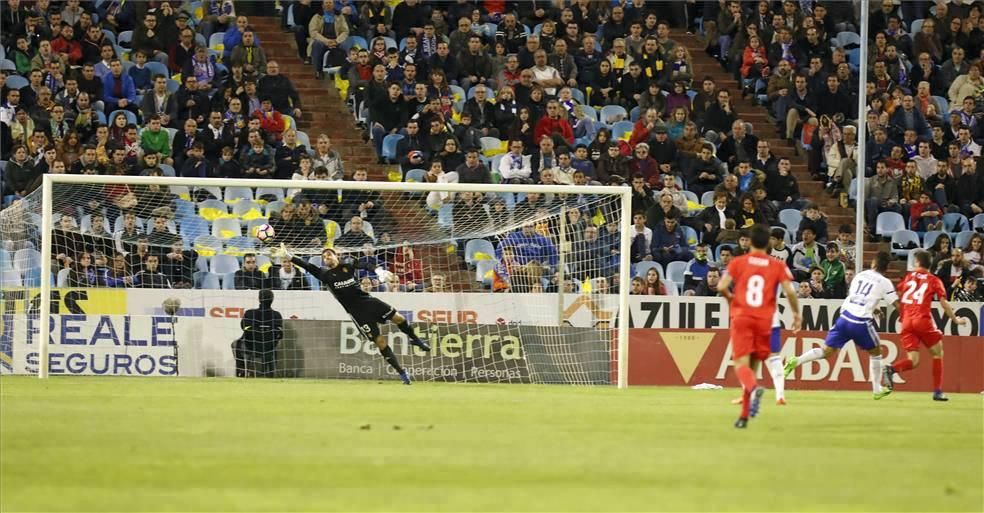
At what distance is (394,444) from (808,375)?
13.8 m

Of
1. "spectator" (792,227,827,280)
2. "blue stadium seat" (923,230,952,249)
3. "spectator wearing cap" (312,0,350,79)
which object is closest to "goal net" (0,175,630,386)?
"spectator" (792,227,827,280)

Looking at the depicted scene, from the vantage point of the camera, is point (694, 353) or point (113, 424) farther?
point (694, 353)

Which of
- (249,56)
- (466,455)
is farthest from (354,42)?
(466,455)

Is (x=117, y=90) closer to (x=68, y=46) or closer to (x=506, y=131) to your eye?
(x=68, y=46)

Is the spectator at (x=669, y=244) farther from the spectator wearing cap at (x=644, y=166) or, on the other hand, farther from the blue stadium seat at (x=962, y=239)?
the blue stadium seat at (x=962, y=239)

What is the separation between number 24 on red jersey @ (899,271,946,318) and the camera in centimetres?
1888

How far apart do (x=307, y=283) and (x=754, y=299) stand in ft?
36.4

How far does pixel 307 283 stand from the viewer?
2273 cm

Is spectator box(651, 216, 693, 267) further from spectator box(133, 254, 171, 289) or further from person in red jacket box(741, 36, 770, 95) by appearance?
spectator box(133, 254, 171, 289)

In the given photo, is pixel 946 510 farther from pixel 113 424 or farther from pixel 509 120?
pixel 509 120

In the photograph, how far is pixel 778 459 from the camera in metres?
10.2

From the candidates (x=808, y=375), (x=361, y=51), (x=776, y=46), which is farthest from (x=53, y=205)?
(x=776, y=46)

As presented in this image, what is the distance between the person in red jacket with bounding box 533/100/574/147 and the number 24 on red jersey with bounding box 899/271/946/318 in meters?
8.25

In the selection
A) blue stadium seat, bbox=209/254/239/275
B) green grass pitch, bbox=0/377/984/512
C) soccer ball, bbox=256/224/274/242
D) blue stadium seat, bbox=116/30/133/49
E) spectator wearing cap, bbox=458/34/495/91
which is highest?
blue stadium seat, bbox=116/30/133/49
